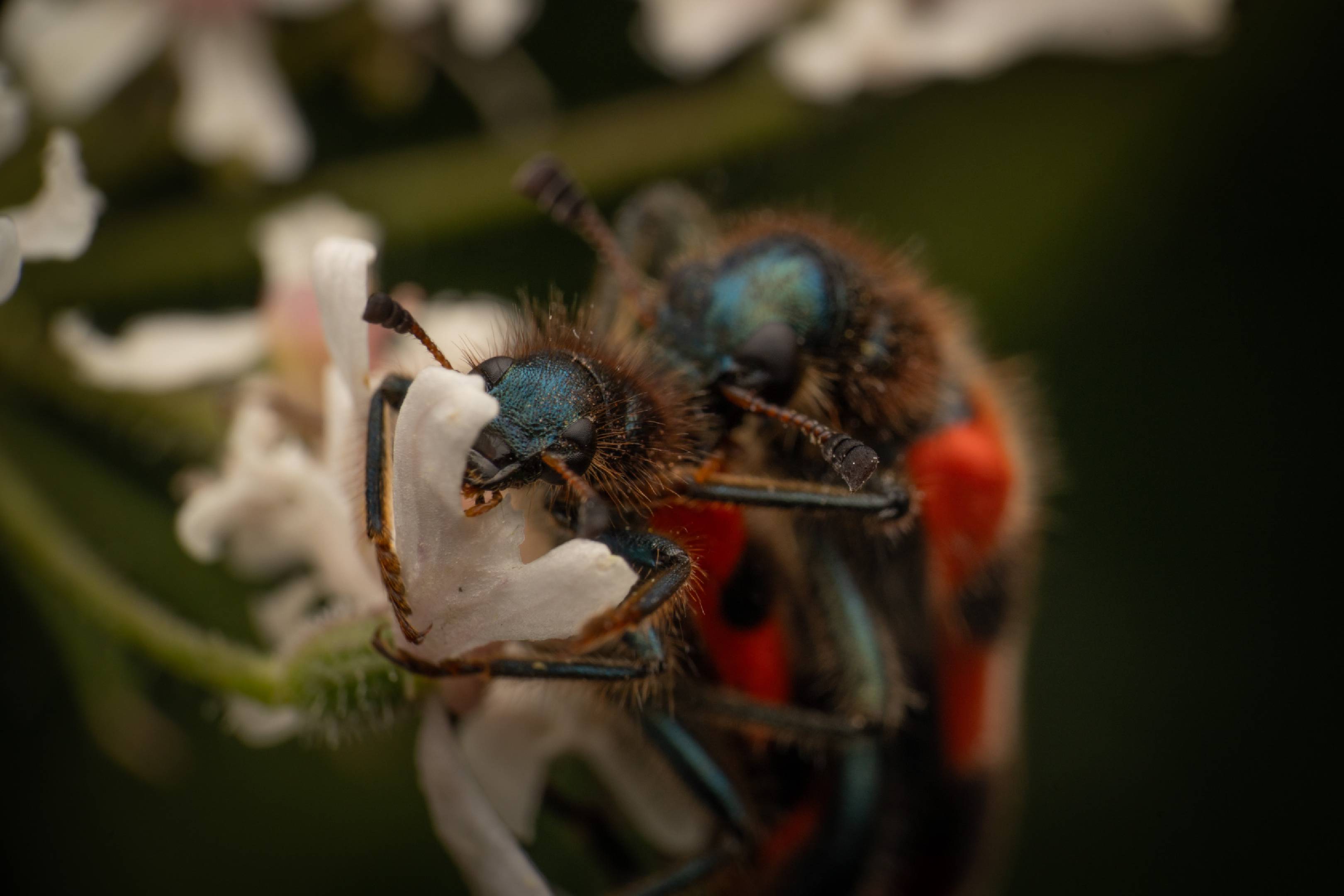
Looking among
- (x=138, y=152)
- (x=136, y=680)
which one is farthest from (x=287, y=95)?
(x=136, y=680)

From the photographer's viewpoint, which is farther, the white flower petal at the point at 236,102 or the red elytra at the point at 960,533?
the white flower petal at the point at 236,102

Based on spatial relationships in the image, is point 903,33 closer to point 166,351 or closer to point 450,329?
point 450,329

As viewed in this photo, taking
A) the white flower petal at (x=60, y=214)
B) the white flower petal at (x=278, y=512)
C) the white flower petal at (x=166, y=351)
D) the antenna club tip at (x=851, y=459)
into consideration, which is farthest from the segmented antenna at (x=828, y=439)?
the white flower petal at (x=166, y=351)

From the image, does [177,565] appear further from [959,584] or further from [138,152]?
[959,584]

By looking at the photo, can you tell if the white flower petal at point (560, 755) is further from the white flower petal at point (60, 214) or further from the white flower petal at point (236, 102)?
the white flower petal at point (236, 102)

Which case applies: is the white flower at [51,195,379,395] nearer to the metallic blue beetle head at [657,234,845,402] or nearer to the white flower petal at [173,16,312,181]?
the white flower petal at [173,16,312,181]

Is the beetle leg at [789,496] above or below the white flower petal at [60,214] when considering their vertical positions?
below
